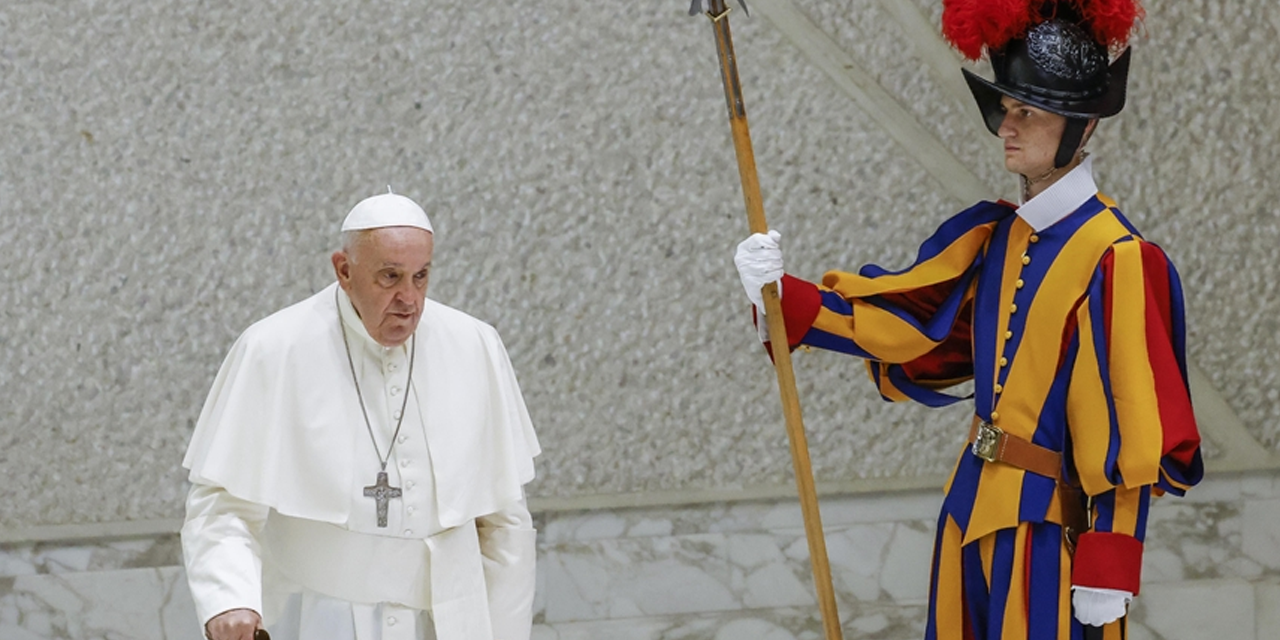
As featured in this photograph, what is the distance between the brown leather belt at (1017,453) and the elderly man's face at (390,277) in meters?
1.14

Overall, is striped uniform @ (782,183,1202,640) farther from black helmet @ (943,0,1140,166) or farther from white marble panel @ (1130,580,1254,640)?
white marble panel @ (1130,580,1254,640)

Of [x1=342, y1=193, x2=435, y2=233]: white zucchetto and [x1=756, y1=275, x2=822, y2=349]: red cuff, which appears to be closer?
[x1=342, y1=193, x2=435, y2=233]: white zucchetto

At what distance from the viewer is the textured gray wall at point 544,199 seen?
3803 millimetres

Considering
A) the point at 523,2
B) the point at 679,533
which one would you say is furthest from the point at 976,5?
the point at 679,533

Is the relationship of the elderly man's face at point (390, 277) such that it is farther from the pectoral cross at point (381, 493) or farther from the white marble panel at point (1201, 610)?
the white marble panel at point (1201, 610)

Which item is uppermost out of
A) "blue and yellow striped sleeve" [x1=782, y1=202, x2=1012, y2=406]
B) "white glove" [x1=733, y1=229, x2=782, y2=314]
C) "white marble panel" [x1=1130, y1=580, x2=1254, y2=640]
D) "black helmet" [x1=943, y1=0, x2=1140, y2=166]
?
"black helmet" [x1=943, y1=0, x2=1140, y2=166]

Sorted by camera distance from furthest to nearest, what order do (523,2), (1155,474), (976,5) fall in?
1. (523,2)
2. (976,5)
3. (1155,474)

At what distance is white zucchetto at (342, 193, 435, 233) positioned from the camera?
249cm

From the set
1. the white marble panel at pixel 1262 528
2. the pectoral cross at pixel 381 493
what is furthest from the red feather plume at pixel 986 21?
the white marble panel at pixel 1262 528

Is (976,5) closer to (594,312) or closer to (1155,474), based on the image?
(1155,474)

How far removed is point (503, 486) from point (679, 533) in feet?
4.65

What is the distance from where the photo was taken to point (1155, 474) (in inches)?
102

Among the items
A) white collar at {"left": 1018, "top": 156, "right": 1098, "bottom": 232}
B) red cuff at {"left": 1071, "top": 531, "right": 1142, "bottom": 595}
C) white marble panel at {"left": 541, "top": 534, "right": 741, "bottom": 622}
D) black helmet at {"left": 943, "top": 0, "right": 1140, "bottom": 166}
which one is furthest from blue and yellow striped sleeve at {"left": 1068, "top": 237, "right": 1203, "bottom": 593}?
white marble panel at {"left": 541, "top": 534, "right": 741, "bottom": 622}

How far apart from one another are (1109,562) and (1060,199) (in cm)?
70
